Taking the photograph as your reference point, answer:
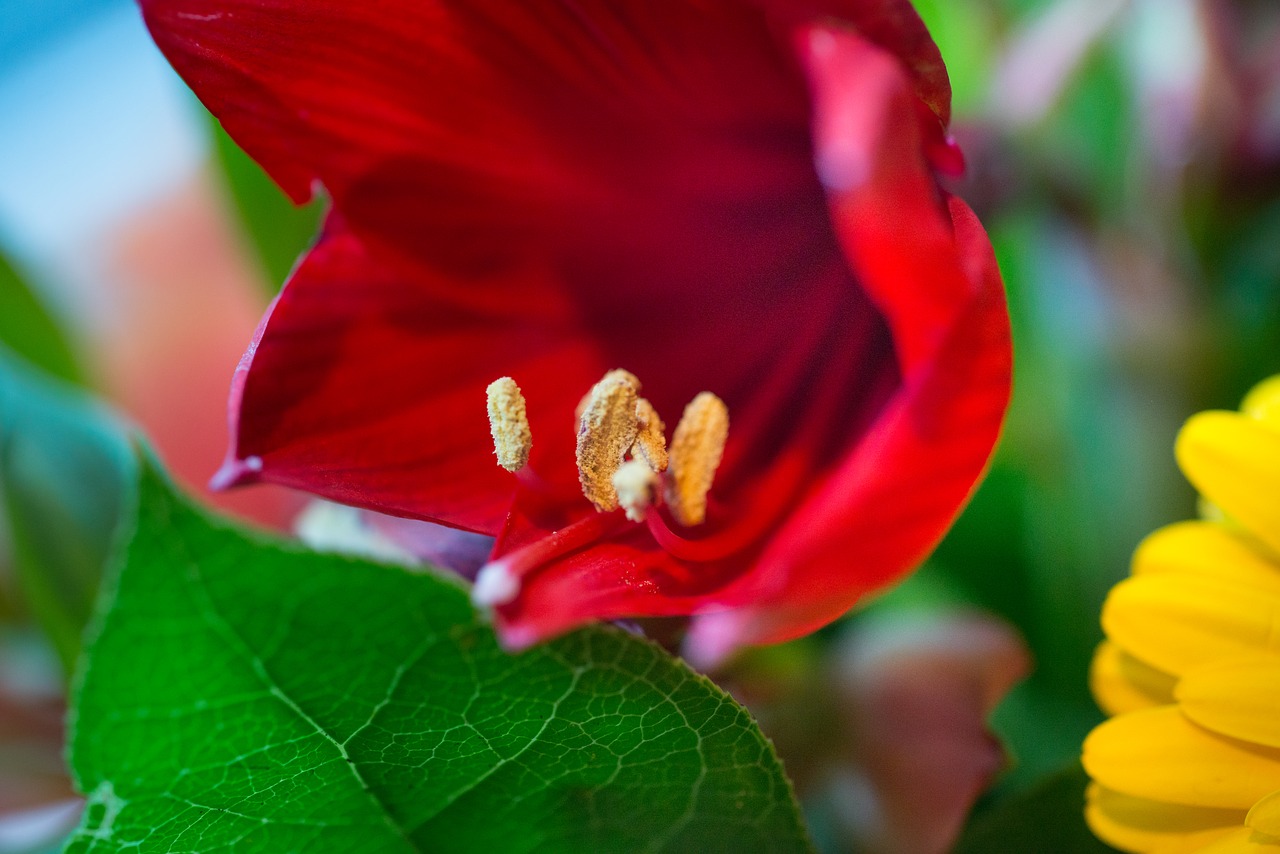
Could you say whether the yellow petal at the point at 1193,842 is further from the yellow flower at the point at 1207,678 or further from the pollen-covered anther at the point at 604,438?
the pollen-covered anther at the point at 604,438

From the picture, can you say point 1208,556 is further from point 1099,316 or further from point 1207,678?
point 1099,316

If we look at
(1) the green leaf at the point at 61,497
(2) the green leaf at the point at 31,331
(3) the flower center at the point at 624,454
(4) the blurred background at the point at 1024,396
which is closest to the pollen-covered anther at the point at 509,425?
(3) the flower center at the point at 624,454

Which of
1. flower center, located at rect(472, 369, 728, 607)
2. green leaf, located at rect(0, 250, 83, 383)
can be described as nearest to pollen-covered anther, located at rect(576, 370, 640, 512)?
flower center, located at rect(472, 369, 728, 607)

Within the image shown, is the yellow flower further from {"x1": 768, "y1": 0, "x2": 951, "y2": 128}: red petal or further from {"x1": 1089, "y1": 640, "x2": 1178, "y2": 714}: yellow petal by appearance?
{"x1": 768, "y1": 0, "x2": 951, "y2": 128}: red petal

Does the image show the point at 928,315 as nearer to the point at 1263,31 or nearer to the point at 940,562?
the point at 940,562

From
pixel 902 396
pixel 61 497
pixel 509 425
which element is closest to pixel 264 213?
pixel 61 497

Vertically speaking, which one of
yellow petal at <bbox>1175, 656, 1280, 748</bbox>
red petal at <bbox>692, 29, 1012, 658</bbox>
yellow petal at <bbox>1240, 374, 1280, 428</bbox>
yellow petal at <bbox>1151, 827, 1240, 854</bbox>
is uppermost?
red petal at <bbox>692, 29, 1012, 658</bbox>
